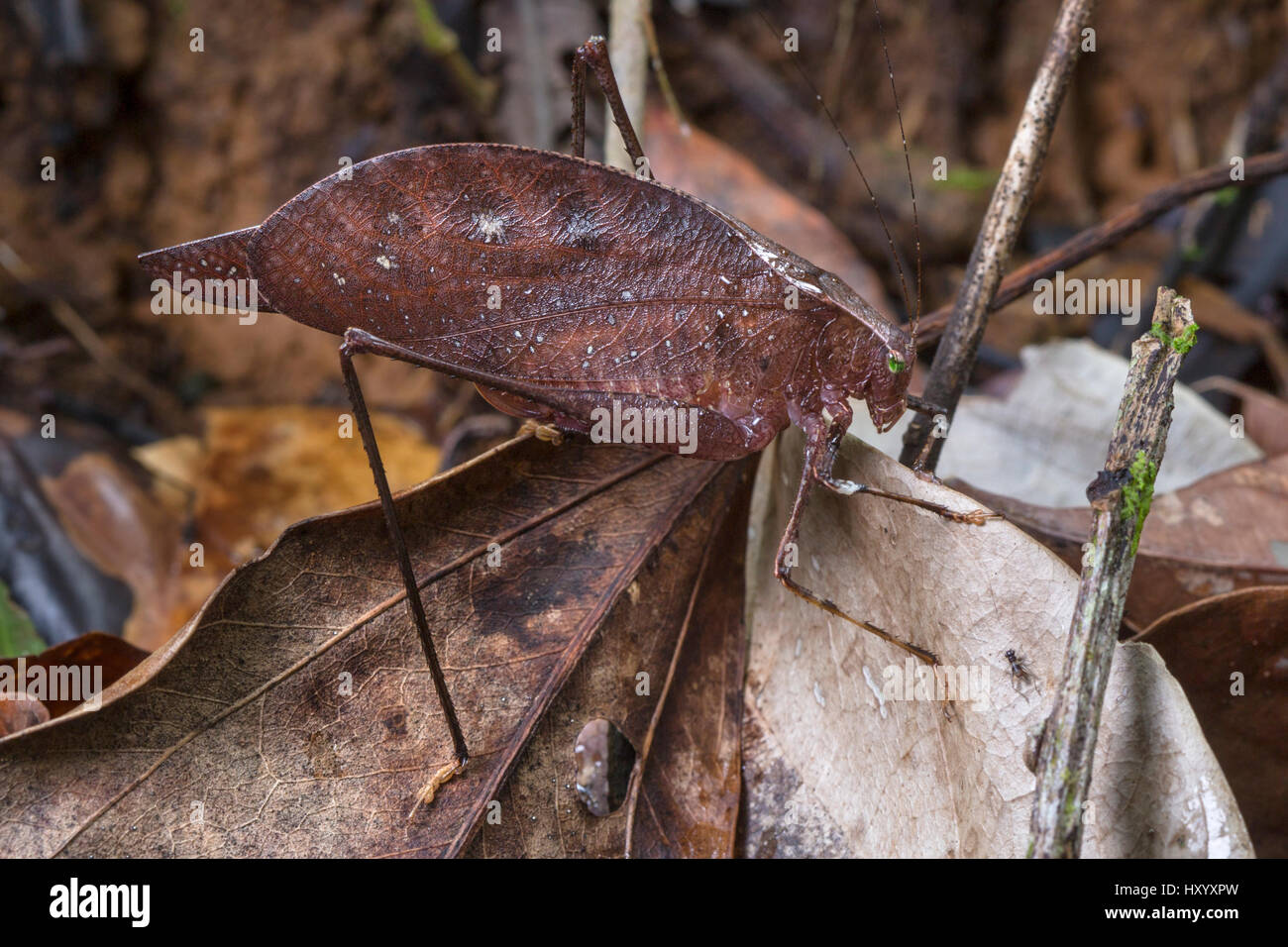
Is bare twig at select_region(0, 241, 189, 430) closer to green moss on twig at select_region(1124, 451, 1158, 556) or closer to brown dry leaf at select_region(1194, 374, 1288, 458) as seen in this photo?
green moss on twig at select_region(1124, 451, 1158, 556)

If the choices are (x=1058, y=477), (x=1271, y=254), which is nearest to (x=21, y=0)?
(x=1058, y=477)

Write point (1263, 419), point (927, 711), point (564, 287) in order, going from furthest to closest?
point (1263, 419), point (564, 287), point (927, 711)

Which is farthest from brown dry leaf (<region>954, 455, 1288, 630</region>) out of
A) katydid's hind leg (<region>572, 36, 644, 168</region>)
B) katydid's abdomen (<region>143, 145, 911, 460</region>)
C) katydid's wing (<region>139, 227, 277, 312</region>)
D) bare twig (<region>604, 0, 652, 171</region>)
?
katydid's wing (<region>139, 227, 277, 312</region>)

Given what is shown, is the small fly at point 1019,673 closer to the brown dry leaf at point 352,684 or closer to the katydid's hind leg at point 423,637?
the brown dry leaf at point 352,684

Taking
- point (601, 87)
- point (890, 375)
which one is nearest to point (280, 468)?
point (601, 87)

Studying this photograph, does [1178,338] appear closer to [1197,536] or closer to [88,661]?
[1197,536]

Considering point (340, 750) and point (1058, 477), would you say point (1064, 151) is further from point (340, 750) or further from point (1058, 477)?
point (340, 750)

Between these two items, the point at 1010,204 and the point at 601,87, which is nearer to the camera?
the point at 1010,204
